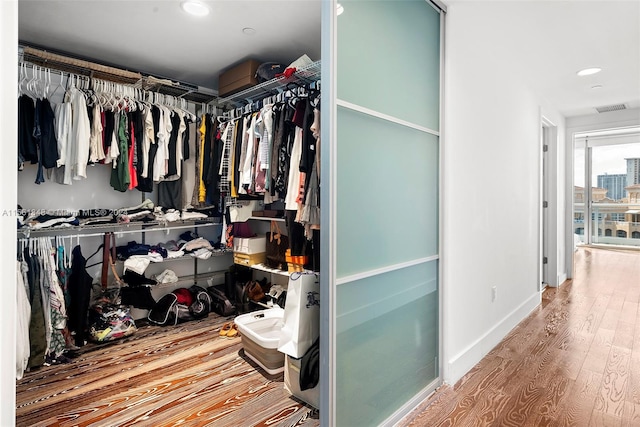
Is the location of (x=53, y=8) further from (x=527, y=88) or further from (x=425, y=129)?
(x=527, y=88)

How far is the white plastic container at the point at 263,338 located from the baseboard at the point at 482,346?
1058mm

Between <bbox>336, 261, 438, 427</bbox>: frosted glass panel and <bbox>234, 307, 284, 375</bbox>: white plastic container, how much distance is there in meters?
0.74

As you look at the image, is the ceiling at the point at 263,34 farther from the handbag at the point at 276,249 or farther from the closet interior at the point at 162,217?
the handbag at the point at 276,249

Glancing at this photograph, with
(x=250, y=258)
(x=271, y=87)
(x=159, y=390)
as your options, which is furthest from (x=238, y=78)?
(x=159, y=390)

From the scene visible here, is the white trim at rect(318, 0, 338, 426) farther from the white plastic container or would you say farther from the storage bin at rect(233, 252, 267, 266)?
the storage bin at rect(233, 252, 267, 266)

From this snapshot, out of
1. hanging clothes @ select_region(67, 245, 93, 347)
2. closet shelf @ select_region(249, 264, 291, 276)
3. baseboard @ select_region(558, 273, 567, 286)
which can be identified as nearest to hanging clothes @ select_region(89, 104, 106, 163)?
hanging clothes @ select_region(67, 245, 93, 347)

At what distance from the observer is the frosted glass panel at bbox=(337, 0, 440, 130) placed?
152 cm

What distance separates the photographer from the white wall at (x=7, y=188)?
763 mm

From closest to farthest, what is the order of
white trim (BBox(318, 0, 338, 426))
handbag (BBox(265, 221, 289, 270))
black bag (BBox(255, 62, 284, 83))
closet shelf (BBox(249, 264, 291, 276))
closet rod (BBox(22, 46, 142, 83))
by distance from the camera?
white trim (BBox(318, 0, 338, 426)) < closet rod (BBox(22, 46, 142, 83)) < black bag (BBox(255, 62, 284, 83)) < closet shelf (BBox(249, 264, 291, 276)) < handbag (BBox(265, 221, 289, 270))

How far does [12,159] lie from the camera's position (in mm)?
789

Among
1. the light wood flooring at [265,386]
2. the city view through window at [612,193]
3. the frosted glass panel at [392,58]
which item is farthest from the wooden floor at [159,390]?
the city view through window at [612,193]

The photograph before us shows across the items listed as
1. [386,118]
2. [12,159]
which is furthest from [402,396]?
[12,159]

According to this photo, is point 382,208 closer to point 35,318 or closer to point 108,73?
point 35,318

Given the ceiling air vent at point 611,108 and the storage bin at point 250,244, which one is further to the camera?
the ceiling air vent at point 611,108
